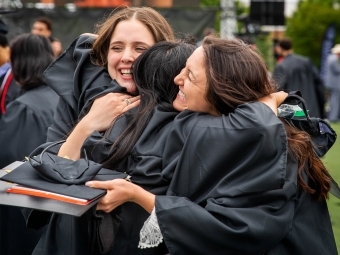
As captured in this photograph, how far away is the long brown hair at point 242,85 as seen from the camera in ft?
7.84

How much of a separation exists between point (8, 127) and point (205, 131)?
250 cm

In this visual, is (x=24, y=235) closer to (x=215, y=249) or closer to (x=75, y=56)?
(x=75, y=56)

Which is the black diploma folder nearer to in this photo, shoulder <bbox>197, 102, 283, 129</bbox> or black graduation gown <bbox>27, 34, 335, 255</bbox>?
black graduation gown <bbox>27, 34, 335, 255</bbox>

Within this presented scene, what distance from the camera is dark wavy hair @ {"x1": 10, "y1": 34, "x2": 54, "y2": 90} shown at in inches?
184

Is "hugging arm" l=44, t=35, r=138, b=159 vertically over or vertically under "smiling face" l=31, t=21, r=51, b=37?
over

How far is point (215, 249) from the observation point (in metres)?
2.30

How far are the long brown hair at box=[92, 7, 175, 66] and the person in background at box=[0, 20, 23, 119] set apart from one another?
204 cm

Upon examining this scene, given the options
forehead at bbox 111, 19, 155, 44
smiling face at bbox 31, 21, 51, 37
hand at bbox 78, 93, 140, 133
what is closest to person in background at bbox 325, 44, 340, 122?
smiling face at bbox 31, 21, 51, 37

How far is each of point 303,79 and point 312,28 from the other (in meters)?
35.9

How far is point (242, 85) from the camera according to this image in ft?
7.87

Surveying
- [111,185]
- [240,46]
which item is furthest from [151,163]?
[240,46]

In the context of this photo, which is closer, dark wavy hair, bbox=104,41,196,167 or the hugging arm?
dark wavy hair, bbox=104,41,196,167

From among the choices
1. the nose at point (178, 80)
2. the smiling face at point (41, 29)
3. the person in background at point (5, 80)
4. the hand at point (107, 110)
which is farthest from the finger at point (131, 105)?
the smiling face at point (41, 29)

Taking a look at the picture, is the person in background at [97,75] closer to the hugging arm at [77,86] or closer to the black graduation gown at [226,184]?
the hugging arm at [77,86]
